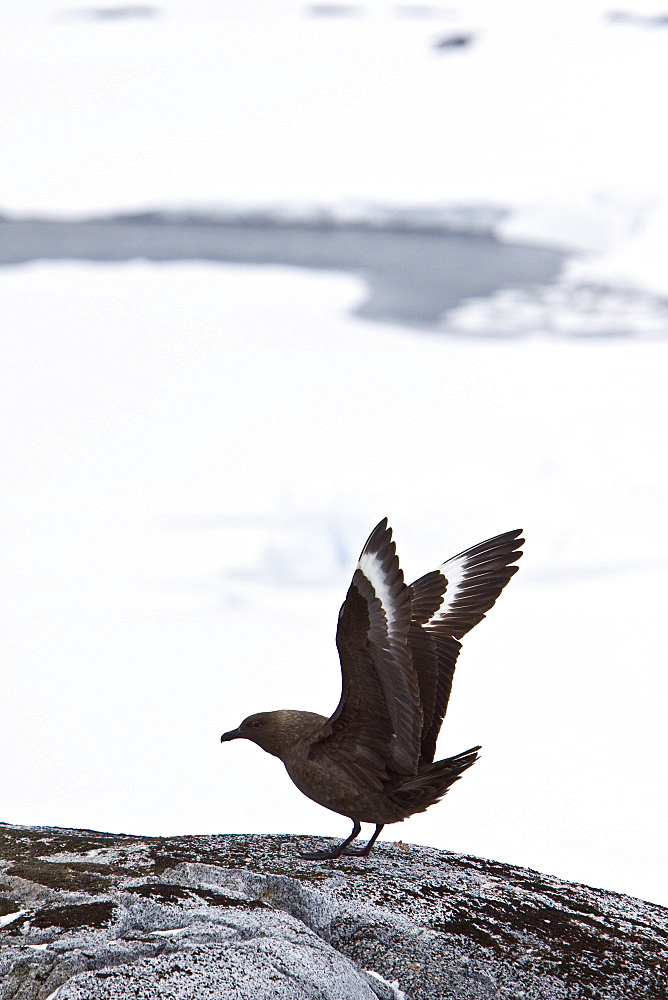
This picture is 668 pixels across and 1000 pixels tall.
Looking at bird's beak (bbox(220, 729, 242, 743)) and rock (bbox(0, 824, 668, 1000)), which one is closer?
rock (bbox(0, 824, 668, 1000))

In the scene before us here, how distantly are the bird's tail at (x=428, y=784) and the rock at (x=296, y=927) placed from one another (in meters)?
0.33

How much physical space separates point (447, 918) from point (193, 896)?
39.0 inches

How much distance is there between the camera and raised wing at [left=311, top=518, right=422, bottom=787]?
4.32m

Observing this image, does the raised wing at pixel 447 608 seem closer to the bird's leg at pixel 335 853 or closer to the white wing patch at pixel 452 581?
the white wing patch at pixel 452 581

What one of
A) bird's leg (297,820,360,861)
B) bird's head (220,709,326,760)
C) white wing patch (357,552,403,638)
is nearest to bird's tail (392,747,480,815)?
bird's leg (297,820,360,861)

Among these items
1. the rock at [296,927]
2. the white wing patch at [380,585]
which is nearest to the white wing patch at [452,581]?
the white wing patch at [380,585]

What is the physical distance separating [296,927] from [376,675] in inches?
37.9

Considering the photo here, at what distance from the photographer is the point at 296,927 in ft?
14.0

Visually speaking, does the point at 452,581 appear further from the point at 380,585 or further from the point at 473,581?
the point at 380,585

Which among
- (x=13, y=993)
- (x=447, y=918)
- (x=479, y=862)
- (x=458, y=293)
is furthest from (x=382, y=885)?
(x=458, y=293)

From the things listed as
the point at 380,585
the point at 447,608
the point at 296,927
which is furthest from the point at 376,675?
the point at 296,927

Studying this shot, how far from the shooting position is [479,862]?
5230 millimetres

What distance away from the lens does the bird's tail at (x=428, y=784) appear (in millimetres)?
4744

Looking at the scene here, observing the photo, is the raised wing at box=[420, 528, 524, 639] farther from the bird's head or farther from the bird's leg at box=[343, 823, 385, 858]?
the bird's leg at box=[343, 823, 385, 858]
